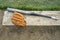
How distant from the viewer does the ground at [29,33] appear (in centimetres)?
267

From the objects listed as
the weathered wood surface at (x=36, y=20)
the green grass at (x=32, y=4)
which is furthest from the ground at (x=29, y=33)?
the green grass at (x=32, y=4)

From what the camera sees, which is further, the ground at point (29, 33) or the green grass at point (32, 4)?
the green grass at point (32, 4)

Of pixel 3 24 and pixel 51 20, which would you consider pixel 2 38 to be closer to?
pixel 3 24

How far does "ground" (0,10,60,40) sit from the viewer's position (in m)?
2.67

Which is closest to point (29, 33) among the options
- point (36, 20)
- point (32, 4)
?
point (36, 20)

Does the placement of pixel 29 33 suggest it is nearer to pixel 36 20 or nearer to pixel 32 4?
pixel 36 20

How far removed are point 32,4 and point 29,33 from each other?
90 centimetres

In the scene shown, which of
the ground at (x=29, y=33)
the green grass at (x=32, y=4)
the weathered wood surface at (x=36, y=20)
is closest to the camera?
the ground at (x=29, y=33)

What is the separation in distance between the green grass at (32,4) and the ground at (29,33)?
0.62 m

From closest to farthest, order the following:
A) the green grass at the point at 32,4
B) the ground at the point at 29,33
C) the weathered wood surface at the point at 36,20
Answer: the ground at the point at 29,33 < the weathered wood surface at the point at 36,20 < the green grass at the point at 32,4

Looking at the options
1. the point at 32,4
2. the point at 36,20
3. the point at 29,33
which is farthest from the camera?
the point at 32,4

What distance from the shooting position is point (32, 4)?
3.43 metres

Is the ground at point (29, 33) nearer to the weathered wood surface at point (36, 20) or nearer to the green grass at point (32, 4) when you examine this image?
the weathered wood surface at point (36, 20)

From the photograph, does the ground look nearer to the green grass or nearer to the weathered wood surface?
the weathered wood surface
